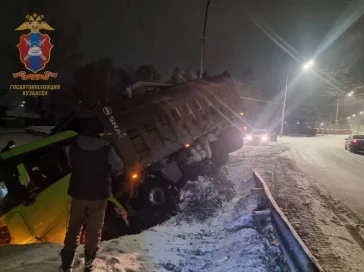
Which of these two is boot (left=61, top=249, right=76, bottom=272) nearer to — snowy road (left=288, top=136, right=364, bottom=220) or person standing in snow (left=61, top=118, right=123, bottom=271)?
person standing in snow (left=61, top=118, right=123, bottom=271)

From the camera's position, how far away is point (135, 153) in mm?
8148

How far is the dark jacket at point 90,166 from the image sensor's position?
390 centimetres

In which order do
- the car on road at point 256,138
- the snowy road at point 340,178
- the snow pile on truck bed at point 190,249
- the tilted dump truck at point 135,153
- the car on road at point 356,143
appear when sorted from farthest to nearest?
the car on road at point 256,138
the car on road at point 356,143
the snowy road at point 340,178
the tilted dump truck at point 135,153
the snow pile on truck bed at point 190,249

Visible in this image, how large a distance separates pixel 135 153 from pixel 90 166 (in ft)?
14.0

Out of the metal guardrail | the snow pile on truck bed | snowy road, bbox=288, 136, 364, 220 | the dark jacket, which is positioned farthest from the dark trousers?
snowy road, bbox=288, 136, 364, 220

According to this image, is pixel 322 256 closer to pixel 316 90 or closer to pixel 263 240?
pixel 263 240

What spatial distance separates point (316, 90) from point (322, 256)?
2656 inches

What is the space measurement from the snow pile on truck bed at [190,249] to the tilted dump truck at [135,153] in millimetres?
711

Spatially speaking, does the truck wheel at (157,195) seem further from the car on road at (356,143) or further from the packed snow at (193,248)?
the car on road at (356,143)

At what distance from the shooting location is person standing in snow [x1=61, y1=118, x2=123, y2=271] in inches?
154

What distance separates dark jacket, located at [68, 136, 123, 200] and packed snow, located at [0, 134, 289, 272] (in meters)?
1.16

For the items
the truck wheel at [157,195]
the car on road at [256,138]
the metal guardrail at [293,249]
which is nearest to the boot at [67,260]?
the metal guardrail at [293,249]

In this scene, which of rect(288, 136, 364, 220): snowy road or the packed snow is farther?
rect(288, 136, 364, 220): snowy road

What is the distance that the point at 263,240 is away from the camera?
597 cm
